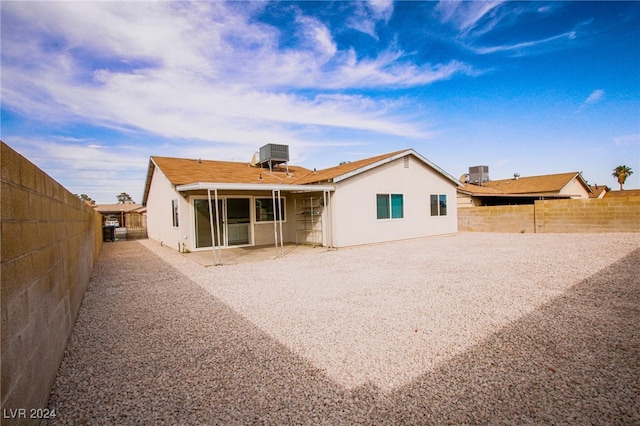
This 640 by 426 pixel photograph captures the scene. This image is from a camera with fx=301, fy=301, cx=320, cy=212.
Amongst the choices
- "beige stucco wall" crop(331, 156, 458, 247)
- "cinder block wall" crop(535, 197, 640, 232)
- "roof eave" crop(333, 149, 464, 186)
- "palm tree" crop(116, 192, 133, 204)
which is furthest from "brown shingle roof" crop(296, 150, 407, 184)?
"palm tree" crop(116, 192, 133, 204)

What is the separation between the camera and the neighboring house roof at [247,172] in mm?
12375

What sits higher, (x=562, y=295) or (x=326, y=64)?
(x=326, y=64)

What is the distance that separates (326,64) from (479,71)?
7.56 metres

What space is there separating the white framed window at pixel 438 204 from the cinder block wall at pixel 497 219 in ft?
11.1

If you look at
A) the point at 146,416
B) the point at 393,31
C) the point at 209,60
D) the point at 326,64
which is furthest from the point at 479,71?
the point at 146,416

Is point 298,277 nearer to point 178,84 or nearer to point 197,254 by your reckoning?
point 197,254

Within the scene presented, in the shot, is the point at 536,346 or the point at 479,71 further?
the point at 479,71

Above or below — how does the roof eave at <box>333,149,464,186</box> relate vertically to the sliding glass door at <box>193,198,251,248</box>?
above

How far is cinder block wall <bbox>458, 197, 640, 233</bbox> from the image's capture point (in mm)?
14320

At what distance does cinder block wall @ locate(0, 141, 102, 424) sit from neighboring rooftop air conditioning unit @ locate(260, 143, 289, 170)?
→ 14.1 m

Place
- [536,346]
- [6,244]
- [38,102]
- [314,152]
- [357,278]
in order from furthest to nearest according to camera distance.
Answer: [314,152]
[38,102]
[357,278]
[536,346]
[6,244]

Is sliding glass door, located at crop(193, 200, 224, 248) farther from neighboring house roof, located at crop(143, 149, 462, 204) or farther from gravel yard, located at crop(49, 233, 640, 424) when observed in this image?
gravel yard, located at crop(49, 233, 640, 424)

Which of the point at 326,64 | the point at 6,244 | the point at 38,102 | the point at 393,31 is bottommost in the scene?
the point at 6,244

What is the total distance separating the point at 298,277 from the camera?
7.57m
